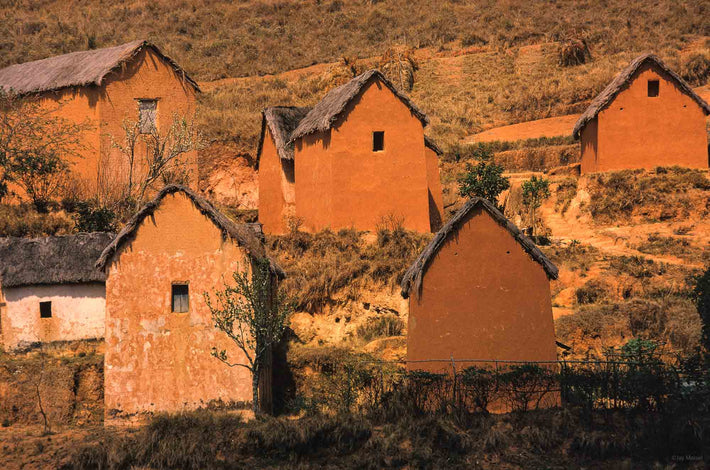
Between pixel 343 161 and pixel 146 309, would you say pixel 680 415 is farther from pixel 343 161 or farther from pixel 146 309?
pixel 343 161

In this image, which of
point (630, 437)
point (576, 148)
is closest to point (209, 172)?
point (576, 148)

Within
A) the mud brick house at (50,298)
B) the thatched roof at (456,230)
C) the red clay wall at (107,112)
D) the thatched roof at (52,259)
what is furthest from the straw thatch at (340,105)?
the thatched roof at (456,230)

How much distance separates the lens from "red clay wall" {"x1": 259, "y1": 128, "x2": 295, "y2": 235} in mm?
30984

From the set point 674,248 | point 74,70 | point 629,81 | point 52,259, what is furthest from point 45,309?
point 629,81

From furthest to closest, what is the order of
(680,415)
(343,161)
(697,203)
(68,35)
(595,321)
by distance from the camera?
1. (68,35)
2. (697,203)
3. (343,161)
4. (595,321)
5. (680,415)

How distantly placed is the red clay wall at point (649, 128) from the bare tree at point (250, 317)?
1703 cm

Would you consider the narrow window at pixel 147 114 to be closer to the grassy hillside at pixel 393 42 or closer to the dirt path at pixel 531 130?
the grassy hillside at pixel 393 42

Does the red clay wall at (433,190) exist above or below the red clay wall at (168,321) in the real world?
above

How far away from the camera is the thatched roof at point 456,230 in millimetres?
19016

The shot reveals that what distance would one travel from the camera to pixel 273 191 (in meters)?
32.0

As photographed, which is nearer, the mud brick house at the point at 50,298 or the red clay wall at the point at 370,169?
the mud brick house at the point at 50,298

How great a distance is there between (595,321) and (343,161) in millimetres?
9143

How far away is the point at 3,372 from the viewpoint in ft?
71.1

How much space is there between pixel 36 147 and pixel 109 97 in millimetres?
2828
